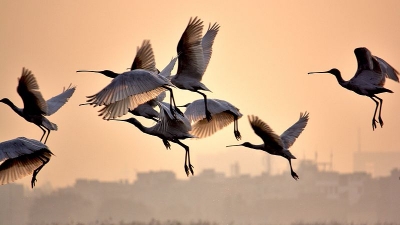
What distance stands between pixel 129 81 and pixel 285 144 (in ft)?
17.6

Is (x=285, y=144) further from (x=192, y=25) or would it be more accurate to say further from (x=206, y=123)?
(x=192, y=25)

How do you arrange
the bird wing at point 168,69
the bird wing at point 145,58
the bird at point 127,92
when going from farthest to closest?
1. the bird wing at point 168,69
2. the bird wing at point 145,58
3. the bird at point 127,92

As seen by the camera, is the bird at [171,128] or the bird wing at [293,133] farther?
the bird wing at [293,133]

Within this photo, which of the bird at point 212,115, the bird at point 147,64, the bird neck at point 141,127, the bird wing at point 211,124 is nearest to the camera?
the bird at point 147,64

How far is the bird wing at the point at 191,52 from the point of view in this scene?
2525 cm

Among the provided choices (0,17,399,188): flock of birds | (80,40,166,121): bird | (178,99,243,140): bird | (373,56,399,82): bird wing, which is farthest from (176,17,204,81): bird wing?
(373,56,399,82): bird wing

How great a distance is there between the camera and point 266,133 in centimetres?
2570

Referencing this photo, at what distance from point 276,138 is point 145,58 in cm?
313

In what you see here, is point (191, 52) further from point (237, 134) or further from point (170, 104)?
point (237, 134)

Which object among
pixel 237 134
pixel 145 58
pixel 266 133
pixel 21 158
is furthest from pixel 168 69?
pixel 21 158

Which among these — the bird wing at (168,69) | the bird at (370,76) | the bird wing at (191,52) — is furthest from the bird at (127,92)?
the bird at (370,76)

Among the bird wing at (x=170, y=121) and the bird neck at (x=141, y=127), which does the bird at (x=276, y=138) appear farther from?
the bird neck at (x=141, y=127)

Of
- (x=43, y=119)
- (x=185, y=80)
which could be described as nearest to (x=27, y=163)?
(x=43, y=119)

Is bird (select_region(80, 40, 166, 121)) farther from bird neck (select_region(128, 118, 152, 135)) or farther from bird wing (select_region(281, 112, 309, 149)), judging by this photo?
bird wing (select_region(281, 112, 309, 149))
